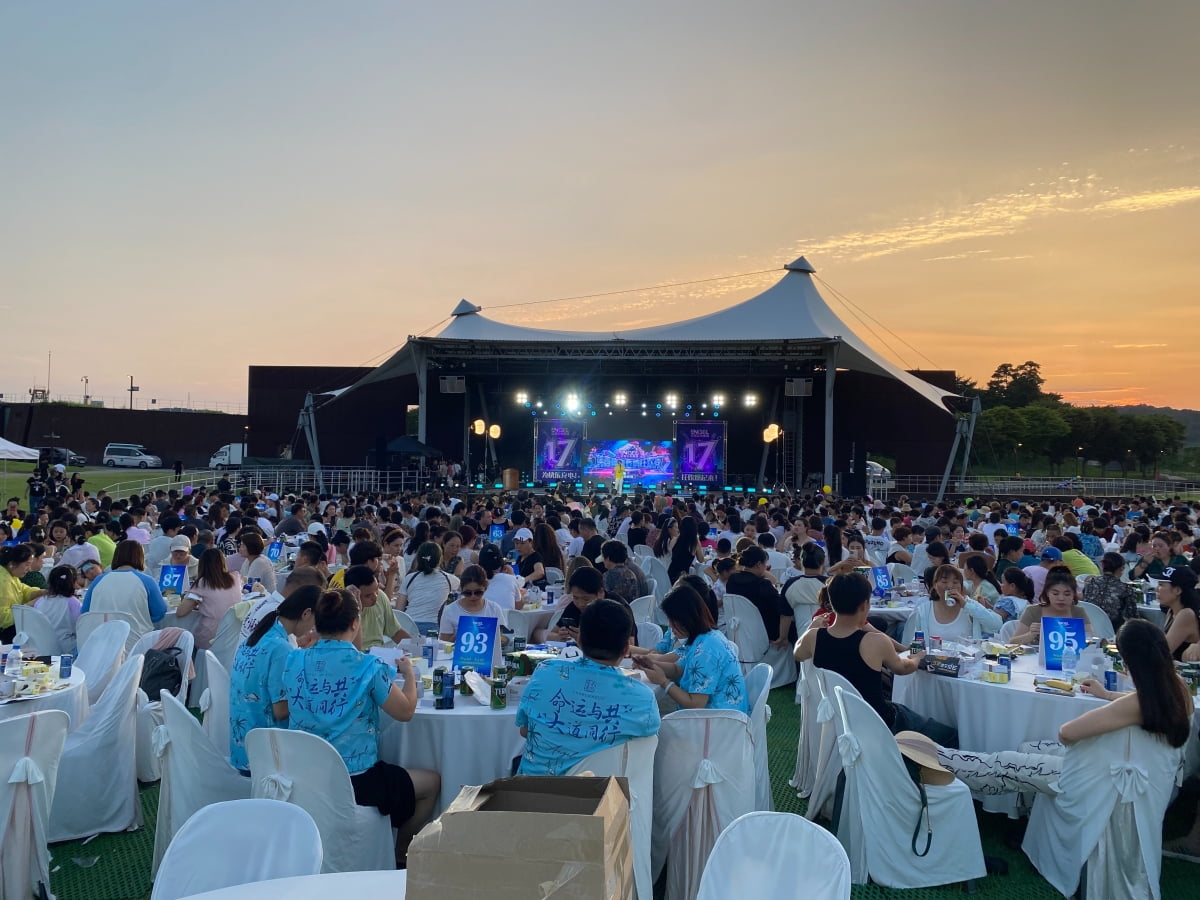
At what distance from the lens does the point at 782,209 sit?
759 inches

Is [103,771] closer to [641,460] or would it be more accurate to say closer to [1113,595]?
[1113,595]

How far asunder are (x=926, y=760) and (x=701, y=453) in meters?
24.8

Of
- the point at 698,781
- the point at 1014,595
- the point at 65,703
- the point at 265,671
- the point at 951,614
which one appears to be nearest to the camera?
the point at 698,781

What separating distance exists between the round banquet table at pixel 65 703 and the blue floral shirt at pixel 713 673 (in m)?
2.98

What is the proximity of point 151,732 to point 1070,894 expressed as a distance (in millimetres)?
4883

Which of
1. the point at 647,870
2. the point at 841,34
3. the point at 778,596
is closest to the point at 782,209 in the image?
the point at 841,34

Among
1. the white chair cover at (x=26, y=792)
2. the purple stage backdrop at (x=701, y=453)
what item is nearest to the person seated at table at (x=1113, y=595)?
the white chair cover at (x=26, y=792)

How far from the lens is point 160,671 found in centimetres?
559

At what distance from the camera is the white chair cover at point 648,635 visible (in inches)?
221

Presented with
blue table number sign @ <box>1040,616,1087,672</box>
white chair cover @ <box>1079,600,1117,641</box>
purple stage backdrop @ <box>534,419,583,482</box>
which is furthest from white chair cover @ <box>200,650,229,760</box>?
purple stage backdrop @ <box>534,419,583,482</box>

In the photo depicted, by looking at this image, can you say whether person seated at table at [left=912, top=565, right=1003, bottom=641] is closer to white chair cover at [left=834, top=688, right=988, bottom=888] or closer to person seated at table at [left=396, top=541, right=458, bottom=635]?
white chair cover at [left=834, top=688, right=988, bottom=888]

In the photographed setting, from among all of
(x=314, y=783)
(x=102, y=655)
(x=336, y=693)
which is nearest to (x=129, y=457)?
(x=102, y=655)

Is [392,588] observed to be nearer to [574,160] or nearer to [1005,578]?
[1005,578]

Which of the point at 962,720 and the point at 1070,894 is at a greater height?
the point at 962,720
